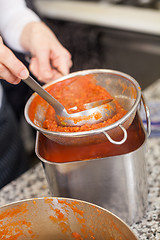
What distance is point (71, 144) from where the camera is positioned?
74cm

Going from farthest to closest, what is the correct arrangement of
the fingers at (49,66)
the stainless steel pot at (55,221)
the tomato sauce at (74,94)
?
the fingers at (49,66) < the tomato sauce at (74,94) < the stainless steel pot at (55,221)

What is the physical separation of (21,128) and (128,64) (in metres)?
0.94

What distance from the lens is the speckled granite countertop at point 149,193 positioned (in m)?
0.76

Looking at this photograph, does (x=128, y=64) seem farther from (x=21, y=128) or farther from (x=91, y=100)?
(x=91, y=100)

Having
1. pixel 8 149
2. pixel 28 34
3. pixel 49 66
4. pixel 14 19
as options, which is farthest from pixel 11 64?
pixel 8 149

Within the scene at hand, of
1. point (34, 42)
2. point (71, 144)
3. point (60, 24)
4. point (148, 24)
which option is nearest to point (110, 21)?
point (148, 24)

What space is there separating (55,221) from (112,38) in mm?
1677

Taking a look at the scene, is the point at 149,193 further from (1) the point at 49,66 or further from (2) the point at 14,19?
(2) the point at 14,19

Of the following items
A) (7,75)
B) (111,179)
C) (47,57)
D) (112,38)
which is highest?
(7,75)

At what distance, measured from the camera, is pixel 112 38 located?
214 cm

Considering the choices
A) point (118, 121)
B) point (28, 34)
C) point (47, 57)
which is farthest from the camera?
point (28, 34)

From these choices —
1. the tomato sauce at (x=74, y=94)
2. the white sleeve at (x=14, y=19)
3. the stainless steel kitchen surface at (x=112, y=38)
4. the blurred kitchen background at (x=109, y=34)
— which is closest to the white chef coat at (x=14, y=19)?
the white sleeve at (x=14, y=19)

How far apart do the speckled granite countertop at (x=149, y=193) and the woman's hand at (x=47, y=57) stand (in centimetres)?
31

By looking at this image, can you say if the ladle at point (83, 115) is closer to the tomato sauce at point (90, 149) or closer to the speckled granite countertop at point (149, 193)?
the tomato sauce at point (90, 149)
